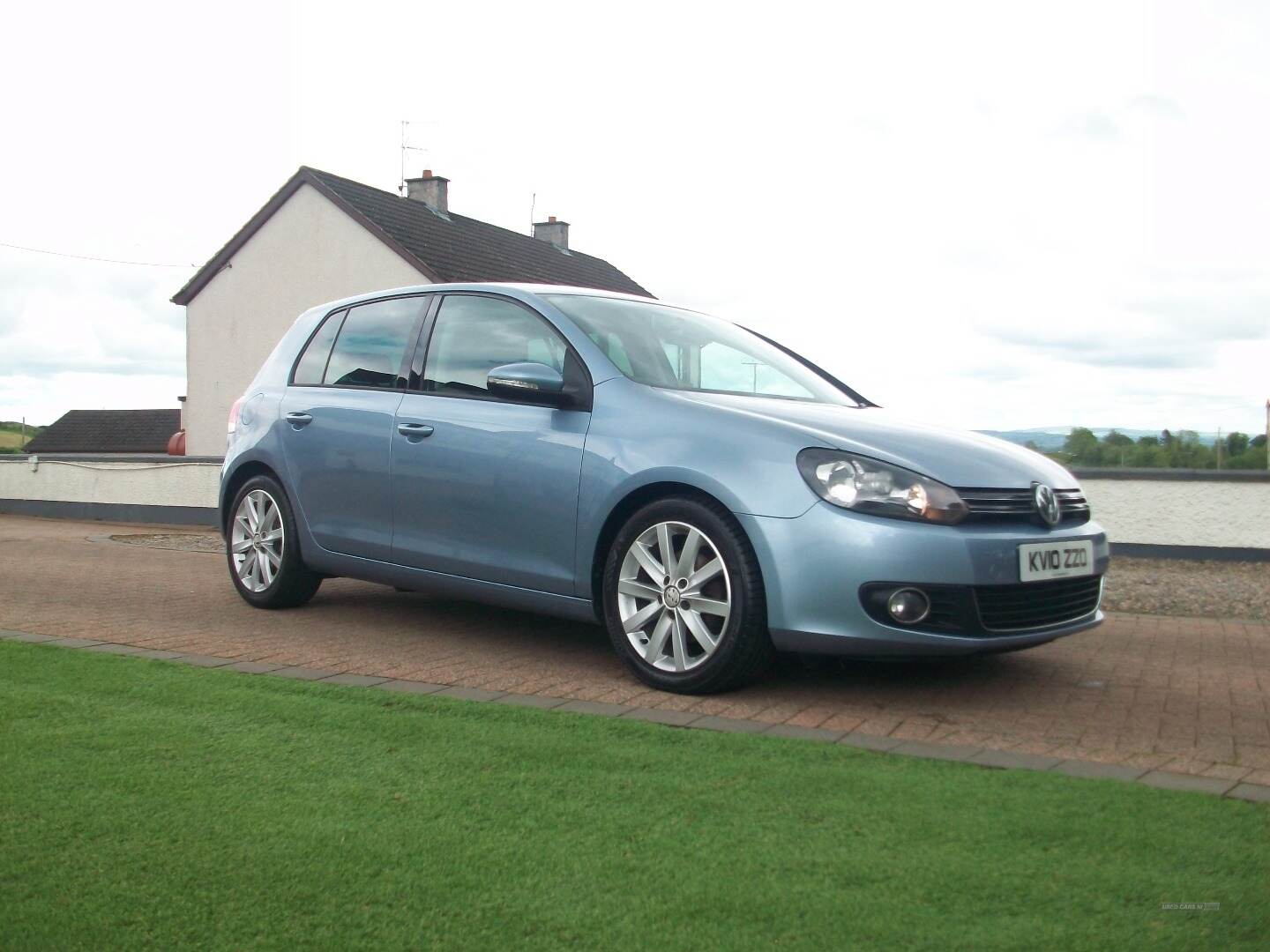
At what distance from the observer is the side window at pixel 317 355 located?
7121mm

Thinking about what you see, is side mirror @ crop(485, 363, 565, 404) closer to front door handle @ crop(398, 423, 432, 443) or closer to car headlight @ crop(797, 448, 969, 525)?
front door handle @ crop(398, 423, 432, 443)

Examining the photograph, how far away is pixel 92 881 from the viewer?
2.84 meters

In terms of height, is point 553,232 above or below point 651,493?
above

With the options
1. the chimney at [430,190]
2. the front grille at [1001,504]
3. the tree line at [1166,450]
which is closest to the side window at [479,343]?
the front grille at [1001,504]

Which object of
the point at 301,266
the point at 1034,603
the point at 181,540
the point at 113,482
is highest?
the point at 301,266

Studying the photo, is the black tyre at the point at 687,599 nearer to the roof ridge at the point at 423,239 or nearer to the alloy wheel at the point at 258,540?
the alloy wheel at the point at 258,540

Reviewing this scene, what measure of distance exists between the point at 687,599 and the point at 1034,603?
134cm

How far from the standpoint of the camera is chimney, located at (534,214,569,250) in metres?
38.7

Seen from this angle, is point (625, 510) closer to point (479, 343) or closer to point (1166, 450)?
point (479, 343)

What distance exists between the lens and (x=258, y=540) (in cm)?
727

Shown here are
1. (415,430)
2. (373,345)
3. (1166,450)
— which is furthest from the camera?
(1166,450)

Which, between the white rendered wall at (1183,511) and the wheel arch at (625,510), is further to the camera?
the white rendered wall at (1183,511)

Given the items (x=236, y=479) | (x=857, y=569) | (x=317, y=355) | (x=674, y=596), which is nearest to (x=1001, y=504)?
(x=857, y=569)

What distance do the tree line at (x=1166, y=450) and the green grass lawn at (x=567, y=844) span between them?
32.0 feet
